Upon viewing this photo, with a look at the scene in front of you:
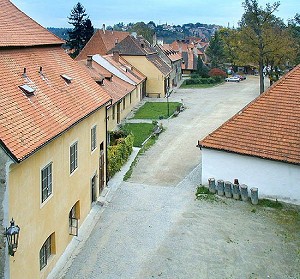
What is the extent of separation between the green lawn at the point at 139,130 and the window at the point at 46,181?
16.8m

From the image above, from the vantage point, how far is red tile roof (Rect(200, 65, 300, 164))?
20359mm

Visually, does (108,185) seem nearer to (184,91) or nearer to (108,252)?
(108,252)

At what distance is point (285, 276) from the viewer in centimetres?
1444

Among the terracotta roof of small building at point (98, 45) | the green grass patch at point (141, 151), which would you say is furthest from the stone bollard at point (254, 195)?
the terracotta roof of small building at point (98, 45)

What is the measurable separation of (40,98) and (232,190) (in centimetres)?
1033

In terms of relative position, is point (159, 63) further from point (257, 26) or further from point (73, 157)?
point (73, 157)

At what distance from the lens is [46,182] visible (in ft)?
45.3

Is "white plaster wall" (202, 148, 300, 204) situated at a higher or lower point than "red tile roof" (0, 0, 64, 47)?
lower

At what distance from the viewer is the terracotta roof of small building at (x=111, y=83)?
35.8 metres

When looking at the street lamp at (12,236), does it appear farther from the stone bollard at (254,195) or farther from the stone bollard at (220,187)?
the stone bollard at (254,195)

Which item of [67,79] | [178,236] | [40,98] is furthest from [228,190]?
[40,98]

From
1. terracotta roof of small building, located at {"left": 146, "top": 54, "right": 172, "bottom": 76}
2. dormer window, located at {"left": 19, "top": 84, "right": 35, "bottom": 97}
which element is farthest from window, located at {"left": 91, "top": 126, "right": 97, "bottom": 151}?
terracotta roof of small building, located at {"left": 146, "top": 54, "right": 172, "bottom": 76}

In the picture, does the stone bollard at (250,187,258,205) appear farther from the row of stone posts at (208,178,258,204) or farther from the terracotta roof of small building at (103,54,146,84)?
the terracotta roof of small building at (103,54,146,84)

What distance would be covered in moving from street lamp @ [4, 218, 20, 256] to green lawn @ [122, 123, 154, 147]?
19.7 m
